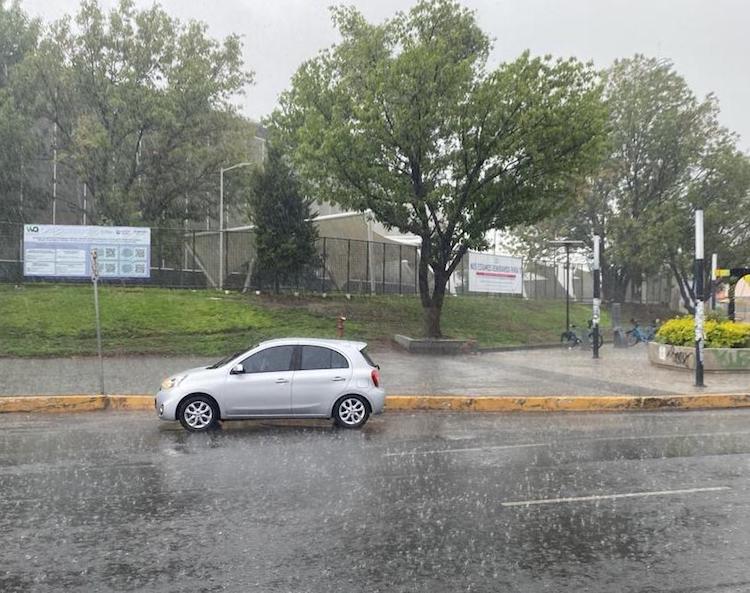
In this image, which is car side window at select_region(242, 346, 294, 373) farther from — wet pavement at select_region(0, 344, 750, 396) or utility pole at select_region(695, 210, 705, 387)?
utility pole at select_region(695, 210, 705, 387)

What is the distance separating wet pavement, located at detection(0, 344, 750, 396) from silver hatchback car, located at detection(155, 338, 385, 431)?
10.5 ft

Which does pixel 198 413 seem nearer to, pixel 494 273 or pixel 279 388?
pixel 279 388

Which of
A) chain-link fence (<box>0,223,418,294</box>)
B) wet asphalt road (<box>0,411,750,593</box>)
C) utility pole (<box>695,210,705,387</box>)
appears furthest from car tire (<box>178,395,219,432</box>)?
chain-link fence (<box>0,223,418,294</box>)

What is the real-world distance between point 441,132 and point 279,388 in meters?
14.0

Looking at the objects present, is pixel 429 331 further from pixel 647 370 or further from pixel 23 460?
pixel 23 460

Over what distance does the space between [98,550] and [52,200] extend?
37.0 meters

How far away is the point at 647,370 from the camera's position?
1966cm

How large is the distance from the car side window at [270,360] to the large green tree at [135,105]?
79.3 ft

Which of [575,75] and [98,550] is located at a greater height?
[575,75]

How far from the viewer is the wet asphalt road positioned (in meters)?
4.82

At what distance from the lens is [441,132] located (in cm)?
2281

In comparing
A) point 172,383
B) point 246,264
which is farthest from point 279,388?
point 246,264

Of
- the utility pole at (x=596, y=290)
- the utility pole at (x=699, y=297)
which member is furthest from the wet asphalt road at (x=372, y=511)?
the utility pole at (x=596, y=290)

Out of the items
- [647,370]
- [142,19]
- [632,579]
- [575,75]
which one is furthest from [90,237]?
[632,579]
